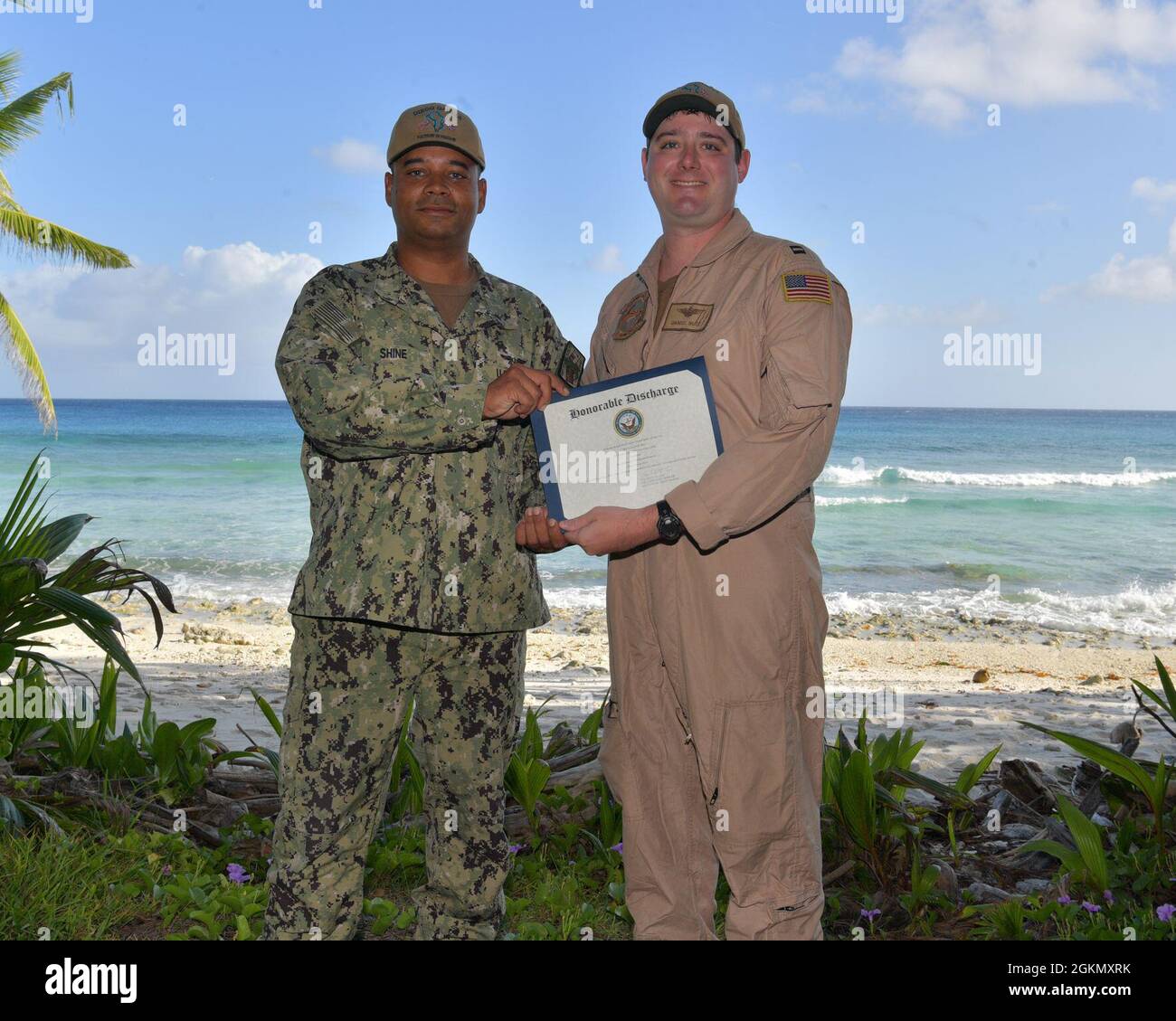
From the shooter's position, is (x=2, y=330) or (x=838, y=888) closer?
(x=838, y=888)

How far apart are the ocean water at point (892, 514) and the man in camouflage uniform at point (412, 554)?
10249 millimetres

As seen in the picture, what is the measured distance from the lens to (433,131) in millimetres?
2672

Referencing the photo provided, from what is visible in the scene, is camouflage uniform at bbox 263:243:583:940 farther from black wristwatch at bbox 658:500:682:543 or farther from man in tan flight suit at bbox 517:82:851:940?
black wristwatch at bbox 658:500:682:543

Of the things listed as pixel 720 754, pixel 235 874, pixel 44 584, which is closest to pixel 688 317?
pixel 720 754

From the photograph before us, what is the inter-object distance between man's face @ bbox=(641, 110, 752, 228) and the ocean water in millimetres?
10648

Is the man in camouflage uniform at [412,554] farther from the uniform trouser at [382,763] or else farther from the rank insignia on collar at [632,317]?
the rank insignia on collar at [632,317]

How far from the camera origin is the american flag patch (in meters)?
2.47

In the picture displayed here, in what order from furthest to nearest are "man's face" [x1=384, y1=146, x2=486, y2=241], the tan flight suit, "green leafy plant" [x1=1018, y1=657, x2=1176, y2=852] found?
"green leafy plant" [x1=1018, y1=657, x2=1176, y2=852] < "man's face" [x1=384, y1=146, x2=486, y2=241] < the tan flight suit

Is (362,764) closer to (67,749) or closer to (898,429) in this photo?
(67,749)

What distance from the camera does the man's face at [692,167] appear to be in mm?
2598

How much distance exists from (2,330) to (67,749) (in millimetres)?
19267

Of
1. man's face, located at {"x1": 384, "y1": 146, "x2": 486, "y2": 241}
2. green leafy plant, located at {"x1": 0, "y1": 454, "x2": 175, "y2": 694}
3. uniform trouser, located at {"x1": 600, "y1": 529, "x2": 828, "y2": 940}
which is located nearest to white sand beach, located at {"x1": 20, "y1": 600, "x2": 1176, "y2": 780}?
green leafy plant, located at {"x1": 0, "y1": 454, "x2": 175, "y2": 694}
